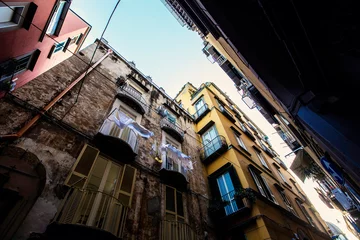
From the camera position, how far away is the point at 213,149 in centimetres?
1270

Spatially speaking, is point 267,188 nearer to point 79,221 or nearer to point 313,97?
point 313,97

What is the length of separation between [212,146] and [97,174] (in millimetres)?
8761

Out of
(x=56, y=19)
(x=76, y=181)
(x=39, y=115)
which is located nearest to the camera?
(x=76, y=181)

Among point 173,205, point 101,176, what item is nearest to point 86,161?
point 101,176

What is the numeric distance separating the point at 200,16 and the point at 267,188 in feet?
38.2

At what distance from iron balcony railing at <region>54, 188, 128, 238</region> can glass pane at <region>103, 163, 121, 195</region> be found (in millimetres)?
784

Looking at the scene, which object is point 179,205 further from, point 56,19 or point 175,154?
point 56,19

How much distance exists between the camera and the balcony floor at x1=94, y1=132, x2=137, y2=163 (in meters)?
6.97

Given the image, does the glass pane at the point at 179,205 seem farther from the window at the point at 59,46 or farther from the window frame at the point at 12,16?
the window at the point at 59,46

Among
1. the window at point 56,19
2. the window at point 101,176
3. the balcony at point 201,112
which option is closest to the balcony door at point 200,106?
the balcony at point 201,112

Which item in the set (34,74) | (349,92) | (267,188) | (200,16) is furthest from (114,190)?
(267,188)

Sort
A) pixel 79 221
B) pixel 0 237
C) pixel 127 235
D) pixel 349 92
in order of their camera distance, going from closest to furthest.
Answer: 1. pixel 0 237
2. pixel 349 92
3. pixel 79 221
4. pixel 127 235

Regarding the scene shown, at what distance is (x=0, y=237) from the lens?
3584mm

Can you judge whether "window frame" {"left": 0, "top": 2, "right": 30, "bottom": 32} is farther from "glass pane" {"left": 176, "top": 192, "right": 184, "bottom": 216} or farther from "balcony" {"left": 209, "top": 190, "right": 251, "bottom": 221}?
"balcony" {"left": 209, "top": 190, "right": 251, "bottom": 221}
